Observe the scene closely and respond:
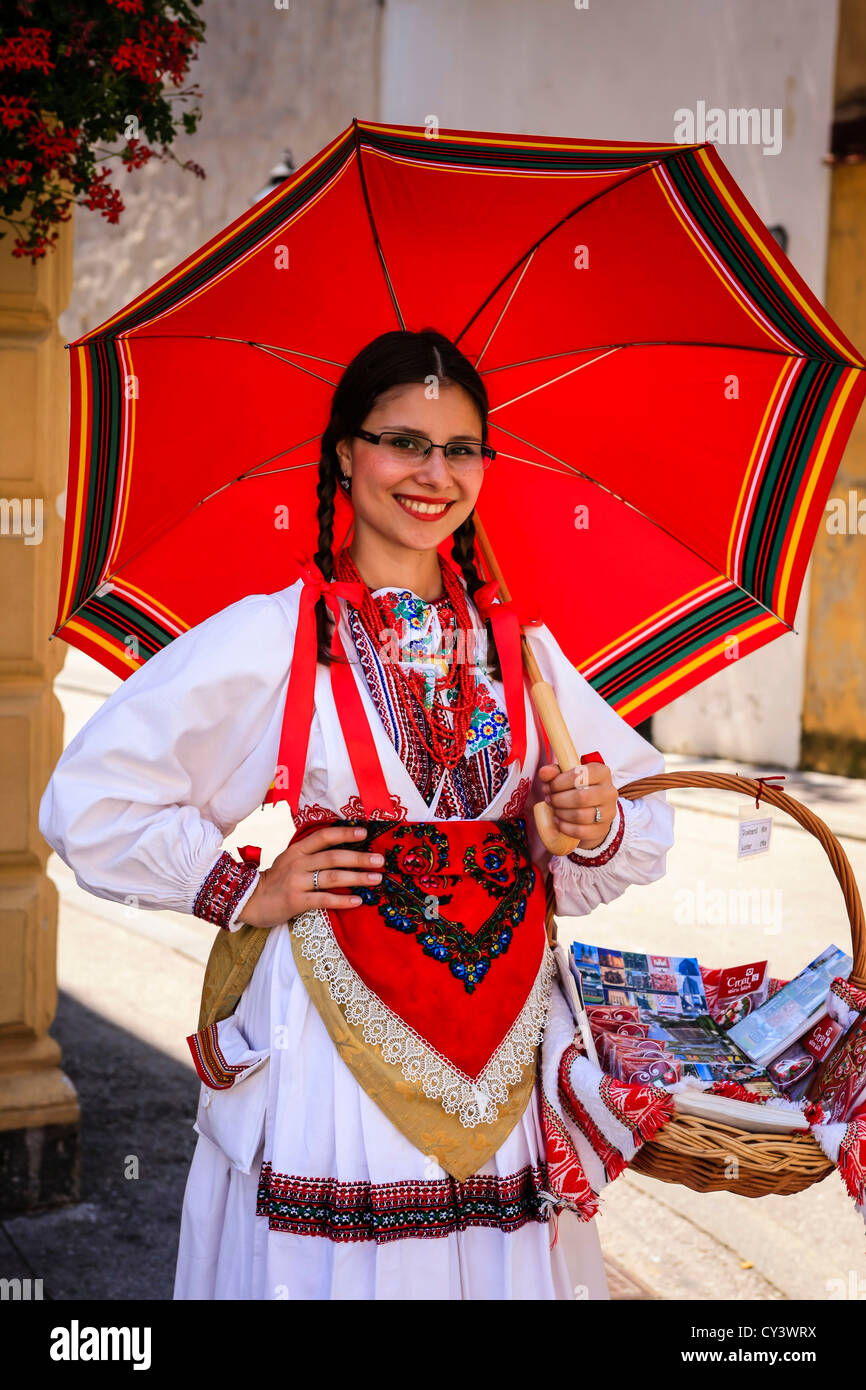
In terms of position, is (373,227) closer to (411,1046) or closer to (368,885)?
(368,885)

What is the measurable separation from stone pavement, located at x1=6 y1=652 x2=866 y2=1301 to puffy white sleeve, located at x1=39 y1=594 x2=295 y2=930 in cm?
167

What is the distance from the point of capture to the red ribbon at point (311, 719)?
1880 millimetres

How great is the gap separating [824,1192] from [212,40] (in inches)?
485

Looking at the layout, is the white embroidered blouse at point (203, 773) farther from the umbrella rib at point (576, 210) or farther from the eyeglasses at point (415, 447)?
the umbrella rib at point (576, 210)

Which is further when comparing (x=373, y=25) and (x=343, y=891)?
(x=373, y=25)

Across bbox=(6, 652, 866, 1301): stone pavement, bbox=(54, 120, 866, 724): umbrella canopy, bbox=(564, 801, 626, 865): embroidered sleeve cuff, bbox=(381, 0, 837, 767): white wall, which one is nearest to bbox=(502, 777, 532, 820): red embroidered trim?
bbox=(564, 801, 626, 865): embroidered sleeve cuff

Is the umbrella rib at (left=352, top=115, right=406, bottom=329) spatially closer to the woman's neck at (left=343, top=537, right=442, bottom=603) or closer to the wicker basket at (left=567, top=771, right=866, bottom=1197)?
the woman's neck at (left=343, top=537, right=442, bottom=603)

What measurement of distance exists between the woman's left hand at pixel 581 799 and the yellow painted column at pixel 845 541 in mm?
8385

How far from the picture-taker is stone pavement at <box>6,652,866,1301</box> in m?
3.37

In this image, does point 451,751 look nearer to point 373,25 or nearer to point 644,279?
point 644,279

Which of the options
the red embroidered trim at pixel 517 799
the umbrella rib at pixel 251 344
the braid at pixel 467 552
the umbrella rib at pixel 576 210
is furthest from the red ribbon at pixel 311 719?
the umbrella rib at pixel 576 210

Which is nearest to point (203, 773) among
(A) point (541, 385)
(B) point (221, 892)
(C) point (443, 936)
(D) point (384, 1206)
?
(B) point (221, 892)
